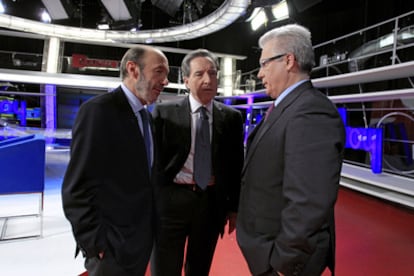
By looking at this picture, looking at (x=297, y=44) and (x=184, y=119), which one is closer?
(x=297, y=44)

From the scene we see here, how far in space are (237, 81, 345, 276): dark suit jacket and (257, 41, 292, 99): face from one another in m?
0.08

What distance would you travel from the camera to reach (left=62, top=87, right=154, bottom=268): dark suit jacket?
1.21 meters

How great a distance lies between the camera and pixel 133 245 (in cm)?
131

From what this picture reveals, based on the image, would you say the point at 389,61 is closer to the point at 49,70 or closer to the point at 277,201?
the point at 277,201

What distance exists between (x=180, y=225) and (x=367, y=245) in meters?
2.40

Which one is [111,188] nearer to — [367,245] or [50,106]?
[367,245]

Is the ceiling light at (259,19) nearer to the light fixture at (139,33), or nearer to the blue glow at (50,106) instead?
the light fixture at (139,33)

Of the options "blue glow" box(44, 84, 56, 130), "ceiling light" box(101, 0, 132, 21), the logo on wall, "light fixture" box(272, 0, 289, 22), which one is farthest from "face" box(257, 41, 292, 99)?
"blue glow" box(44, 84, 56, 130)

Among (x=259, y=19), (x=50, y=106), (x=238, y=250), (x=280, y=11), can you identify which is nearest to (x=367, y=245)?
(x=238, y=250)

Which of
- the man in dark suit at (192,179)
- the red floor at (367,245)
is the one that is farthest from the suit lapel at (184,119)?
the red floor at (367,245)

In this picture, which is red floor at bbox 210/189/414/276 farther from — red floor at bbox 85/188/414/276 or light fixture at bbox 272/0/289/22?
light fixture at bbox 272/0/289/22

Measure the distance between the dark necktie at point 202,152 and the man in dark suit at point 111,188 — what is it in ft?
1.11

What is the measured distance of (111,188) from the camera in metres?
1.26

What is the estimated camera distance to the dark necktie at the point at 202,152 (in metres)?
1.65
